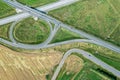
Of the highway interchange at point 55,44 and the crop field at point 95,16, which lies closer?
the highway interchange at point 55,44

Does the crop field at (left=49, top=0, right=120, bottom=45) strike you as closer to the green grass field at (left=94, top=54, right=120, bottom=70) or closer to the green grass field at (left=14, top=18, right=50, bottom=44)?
Result: the green grass field at (left=94, top=54, right=120, bottom=70)

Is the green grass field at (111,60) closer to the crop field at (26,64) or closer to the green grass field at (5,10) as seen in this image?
the crop field at (26,64)

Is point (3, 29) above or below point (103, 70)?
above

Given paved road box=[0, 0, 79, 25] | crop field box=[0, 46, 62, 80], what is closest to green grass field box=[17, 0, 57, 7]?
paved road box=[0, 0, 79, 25]

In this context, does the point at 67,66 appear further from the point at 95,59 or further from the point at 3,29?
the point at 3,29

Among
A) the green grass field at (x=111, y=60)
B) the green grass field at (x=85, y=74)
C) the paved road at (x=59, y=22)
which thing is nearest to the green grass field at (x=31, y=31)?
the paved road at (x=59, y=22)

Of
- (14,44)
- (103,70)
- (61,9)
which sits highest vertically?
(61,9)

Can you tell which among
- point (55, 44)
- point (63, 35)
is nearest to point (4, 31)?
point (55, 44)

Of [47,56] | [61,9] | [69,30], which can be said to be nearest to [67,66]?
[47,56]
